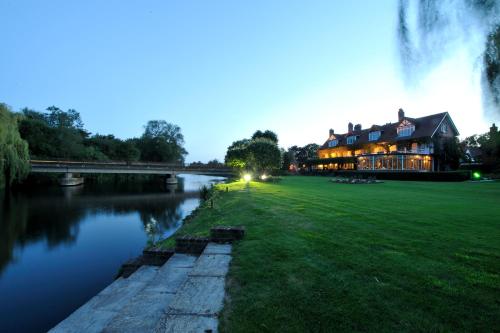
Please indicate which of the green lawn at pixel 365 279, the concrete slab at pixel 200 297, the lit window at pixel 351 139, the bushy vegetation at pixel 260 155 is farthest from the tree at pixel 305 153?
the concrete slab at pixel 200 297

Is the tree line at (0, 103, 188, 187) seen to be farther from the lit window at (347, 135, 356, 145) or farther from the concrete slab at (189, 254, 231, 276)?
the lit window at (347, 135, 356, 145)

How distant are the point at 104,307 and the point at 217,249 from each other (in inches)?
107

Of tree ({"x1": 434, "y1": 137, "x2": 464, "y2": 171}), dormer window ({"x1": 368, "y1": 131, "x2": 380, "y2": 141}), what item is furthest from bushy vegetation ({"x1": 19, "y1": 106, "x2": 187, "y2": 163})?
tree ({"x1": 434, "y1": 137, "x2": 464, "y2": 171})

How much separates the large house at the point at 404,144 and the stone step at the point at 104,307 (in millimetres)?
44894

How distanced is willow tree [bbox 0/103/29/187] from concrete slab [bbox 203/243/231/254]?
1102 inches

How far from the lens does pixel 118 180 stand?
6744cm

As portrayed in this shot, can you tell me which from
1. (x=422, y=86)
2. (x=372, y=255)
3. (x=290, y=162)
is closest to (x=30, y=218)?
(x=372, y=255)

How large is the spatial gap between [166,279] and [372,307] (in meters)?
3.91

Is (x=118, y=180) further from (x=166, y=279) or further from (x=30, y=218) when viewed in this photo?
(x=166, y=279)

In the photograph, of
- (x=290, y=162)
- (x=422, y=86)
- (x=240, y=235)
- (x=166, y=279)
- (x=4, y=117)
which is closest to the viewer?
(x=422, y=86)

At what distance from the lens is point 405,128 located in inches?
1842

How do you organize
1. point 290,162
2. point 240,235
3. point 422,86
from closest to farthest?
point 422,86 → point 240,235 → point 290,162

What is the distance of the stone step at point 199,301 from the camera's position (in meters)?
3.11

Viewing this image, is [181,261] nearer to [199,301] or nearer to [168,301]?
[168,301]
